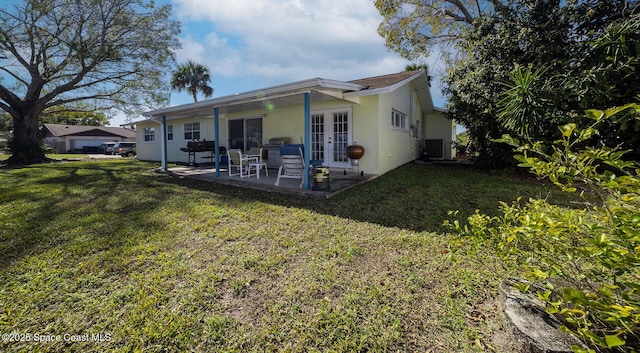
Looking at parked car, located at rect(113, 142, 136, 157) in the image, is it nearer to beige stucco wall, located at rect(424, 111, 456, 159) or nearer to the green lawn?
the green lawn

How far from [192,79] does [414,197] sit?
25164 millimetres

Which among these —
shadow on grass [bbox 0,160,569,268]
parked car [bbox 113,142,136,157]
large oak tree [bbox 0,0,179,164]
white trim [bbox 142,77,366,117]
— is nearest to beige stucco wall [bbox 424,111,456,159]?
shadow on grass [bbox 0,160,569,268]

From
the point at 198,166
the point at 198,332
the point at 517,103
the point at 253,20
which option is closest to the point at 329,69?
the point at 253,20

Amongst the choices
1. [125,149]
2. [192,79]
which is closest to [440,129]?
[192,79]

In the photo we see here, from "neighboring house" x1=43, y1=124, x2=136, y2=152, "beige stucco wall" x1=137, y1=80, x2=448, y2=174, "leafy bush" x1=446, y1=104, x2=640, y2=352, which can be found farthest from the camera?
"neighboring house" x1=43, y1=124, x2=136, y2=152

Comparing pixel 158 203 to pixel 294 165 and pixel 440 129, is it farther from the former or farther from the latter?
pixel 440 129

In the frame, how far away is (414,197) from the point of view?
5.82 meters

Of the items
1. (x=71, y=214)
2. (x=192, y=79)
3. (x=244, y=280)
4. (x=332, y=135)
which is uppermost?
(x=192, y=79)

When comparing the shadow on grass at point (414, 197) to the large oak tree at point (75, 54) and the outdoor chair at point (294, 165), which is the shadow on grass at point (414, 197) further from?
the large oak tree at point (75, 54)

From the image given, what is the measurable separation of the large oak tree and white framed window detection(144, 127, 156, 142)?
2399 mm

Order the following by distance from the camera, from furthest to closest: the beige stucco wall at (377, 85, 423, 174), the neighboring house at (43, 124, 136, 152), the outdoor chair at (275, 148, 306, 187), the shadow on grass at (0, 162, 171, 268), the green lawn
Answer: the neighboring house at (43, 124, 136, 152)
the beige stucco wall at (377, 85, 423, 174)
the outdoor chair at (275, 148, 306, 187)
the shadow on grass at (0, 162, 171, 268)
the green lawn

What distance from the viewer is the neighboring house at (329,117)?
6938 mm

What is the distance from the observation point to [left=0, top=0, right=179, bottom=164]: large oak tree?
1341 cm

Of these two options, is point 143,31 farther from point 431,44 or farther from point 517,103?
point 517,103
